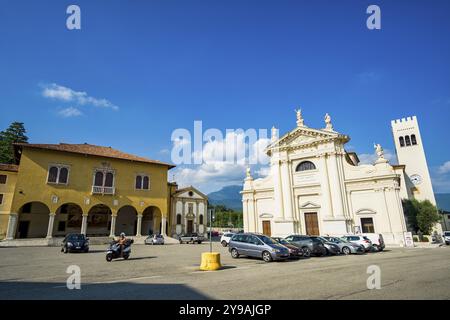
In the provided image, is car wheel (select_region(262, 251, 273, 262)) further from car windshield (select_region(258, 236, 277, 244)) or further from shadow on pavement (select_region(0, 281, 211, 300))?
shadow on pavement (select_region(0, 281, 211, 300))

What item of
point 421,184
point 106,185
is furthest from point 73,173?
point 421,184

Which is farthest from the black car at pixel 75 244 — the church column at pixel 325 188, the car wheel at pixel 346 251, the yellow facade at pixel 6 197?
the church column at pixel 325 188

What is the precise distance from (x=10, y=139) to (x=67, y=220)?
85.8 feet

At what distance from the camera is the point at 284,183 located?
32.5 metres

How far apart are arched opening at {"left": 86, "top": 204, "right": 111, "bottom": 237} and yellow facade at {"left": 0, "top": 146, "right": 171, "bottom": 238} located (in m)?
→ 1.66

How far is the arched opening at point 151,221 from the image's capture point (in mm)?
36906

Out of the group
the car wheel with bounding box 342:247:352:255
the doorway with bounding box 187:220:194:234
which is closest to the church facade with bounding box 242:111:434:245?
the car wheel with bounding box 342:247:352:255

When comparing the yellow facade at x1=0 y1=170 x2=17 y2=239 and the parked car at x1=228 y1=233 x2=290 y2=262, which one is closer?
the parked car at x1=228 y1=233 x2=290 y2=262

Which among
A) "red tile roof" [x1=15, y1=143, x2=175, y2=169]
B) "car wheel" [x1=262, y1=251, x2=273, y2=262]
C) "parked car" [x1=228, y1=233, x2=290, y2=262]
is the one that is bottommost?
"car wheel" [x1=262, y1=251, x2=273, y2=262]

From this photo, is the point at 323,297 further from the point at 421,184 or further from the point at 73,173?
the point at 421,184

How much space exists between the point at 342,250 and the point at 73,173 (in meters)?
30.1

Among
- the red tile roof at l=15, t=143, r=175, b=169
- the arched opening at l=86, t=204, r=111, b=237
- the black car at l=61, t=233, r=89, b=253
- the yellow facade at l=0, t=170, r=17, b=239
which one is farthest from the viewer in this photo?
the arched opening at l=86, t=204, r=111, b=237

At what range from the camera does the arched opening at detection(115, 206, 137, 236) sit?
3747 centimetres
